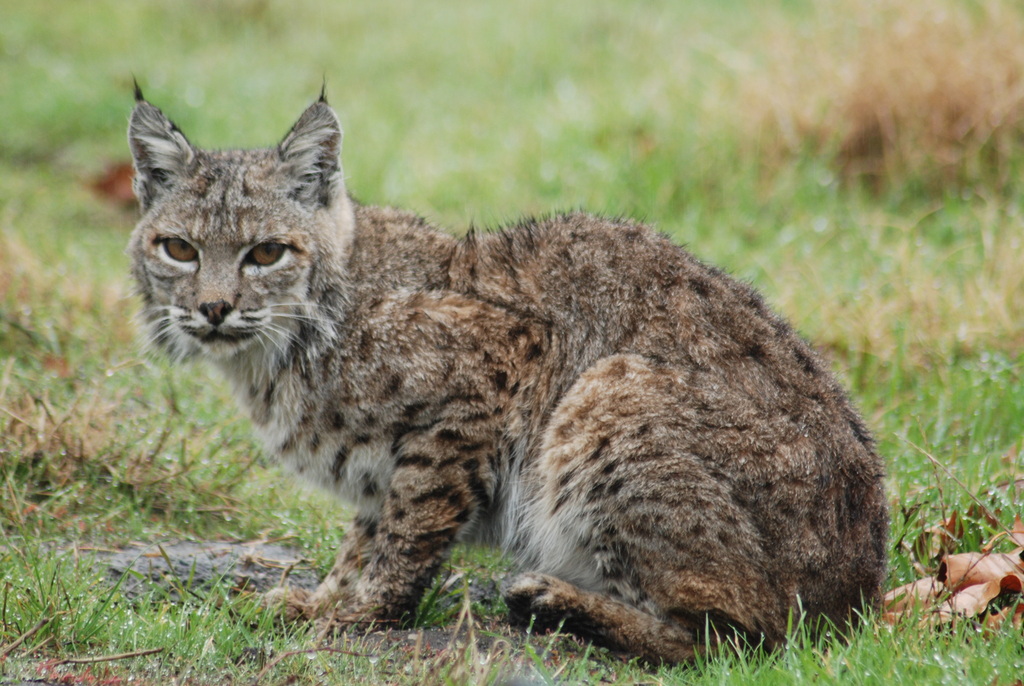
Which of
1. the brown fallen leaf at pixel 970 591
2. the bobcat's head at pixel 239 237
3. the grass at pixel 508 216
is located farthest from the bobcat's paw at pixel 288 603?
the brown fallen leaf at pixel 970 591

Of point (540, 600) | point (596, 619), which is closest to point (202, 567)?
point (540, 600)

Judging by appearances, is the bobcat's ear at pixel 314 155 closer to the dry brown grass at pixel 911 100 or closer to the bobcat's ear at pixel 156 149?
the bobcat's ear at pixel 156 149

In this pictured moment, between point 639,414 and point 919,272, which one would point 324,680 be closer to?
point 639,414

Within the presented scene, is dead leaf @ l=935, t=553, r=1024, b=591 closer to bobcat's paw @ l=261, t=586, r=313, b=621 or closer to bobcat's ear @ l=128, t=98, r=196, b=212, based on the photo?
bobcat's paw @ l=261, t=586, r=313, b=621

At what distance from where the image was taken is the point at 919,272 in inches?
264

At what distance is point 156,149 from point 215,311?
0.79 metres

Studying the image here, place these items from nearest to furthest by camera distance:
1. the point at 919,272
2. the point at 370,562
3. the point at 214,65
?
the point at 370,562, the point at 919,272, the point at 214,65

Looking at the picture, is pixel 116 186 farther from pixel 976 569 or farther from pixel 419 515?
pixel 976 569

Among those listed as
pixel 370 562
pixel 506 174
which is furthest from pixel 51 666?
pixel 506 174

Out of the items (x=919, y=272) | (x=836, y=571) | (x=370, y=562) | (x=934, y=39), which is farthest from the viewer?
(x=934, y=39)

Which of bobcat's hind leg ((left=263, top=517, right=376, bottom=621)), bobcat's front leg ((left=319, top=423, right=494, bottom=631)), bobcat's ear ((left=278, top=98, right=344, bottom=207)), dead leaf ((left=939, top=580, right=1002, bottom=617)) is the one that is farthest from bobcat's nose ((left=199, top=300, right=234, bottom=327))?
dead leaf ((left=939, top=580, right=1002, bottom=617))

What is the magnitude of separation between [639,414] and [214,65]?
9233 mm

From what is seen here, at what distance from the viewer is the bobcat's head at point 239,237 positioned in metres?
4.32

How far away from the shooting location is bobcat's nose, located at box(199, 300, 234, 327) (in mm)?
4219
